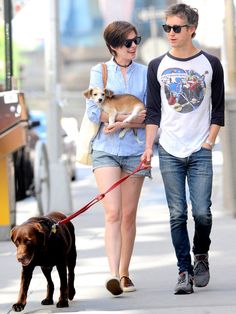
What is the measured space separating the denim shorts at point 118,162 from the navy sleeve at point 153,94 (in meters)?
0.35

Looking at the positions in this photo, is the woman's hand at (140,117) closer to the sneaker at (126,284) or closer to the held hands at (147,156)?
the held hands at (147,156)

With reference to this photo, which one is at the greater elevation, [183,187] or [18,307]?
[183,187]

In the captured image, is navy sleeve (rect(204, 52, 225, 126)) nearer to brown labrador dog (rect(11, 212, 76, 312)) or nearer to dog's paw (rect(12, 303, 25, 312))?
brown labrador dog (rect(11, 212, 76, 312))

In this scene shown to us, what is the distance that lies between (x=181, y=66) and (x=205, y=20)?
17.2 m

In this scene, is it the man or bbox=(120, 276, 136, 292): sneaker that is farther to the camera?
bbox=(120, 276, 136, 292): sneaker

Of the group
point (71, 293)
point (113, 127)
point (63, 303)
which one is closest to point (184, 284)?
point (71, 293)

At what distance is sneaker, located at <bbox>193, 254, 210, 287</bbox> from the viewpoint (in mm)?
8844

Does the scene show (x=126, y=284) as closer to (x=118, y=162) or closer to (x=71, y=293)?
(x=71, y=293)

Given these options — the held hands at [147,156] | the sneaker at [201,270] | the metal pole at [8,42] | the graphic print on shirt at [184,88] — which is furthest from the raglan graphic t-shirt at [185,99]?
the metal pole at [8,42]

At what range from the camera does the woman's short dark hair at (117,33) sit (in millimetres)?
8727

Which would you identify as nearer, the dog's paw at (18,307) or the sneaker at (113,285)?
the dog's paw at (18,307)

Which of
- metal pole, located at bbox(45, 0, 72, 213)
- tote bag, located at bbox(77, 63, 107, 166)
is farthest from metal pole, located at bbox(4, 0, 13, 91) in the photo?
tote bag, located at bbox(77, 63, 107, 166)

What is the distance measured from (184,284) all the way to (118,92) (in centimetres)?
135

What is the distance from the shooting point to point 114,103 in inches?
343
